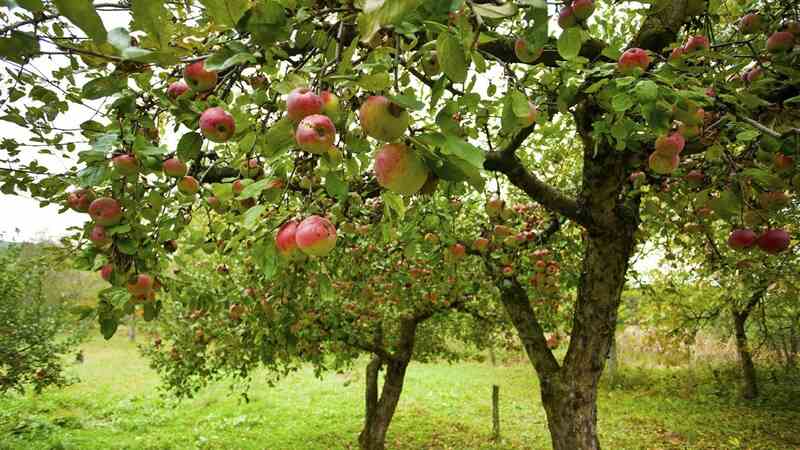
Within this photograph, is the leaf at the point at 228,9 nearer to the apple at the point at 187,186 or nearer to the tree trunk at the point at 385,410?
the apple at the point at 187,186

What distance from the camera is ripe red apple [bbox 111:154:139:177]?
1419mm

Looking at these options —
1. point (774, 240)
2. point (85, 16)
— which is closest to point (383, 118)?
point (85, 16)

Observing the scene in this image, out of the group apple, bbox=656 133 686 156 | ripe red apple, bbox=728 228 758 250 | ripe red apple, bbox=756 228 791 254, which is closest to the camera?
apple, bbox=656 133 686 156

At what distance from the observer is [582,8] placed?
5.90 feet

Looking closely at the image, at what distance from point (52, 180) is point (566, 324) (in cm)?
699

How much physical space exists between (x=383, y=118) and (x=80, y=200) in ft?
4.31

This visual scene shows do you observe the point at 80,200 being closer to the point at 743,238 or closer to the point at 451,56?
the point at 451,56

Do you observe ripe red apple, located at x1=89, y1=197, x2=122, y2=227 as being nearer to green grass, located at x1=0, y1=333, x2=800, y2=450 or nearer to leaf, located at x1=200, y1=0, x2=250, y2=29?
leaf, located at x1=200, y1=0, x2=250, y2=29

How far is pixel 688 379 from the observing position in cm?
1471

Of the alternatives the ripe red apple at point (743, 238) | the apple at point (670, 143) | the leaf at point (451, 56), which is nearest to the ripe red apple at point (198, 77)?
the leaf at point (451, 56)

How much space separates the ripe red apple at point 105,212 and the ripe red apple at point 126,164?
0.59ft

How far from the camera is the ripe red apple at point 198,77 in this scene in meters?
1.26

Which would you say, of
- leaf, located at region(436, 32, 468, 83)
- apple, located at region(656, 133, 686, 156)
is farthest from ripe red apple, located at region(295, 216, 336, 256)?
apple, located at region(656, 133, 686, 156)

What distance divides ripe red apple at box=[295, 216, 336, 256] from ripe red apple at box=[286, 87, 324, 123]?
26cm
